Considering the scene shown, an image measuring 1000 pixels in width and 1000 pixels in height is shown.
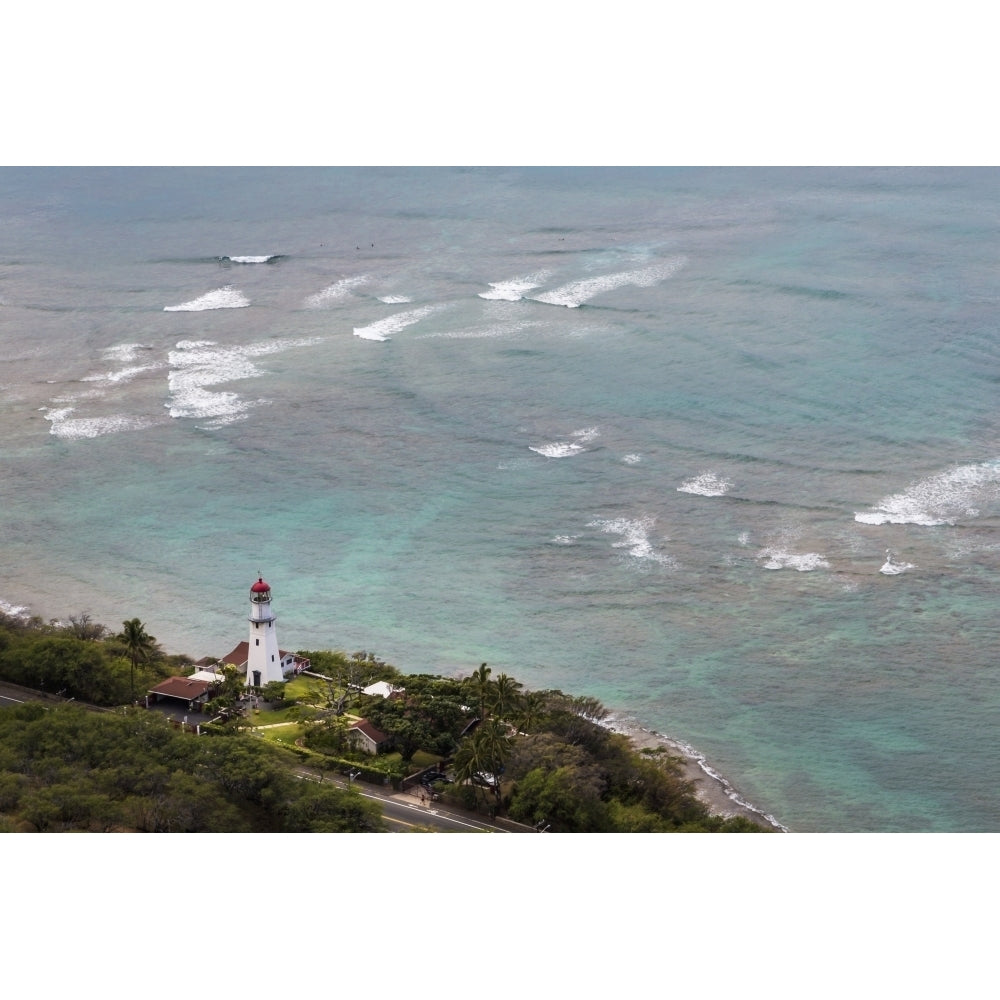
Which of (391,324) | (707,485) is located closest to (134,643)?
(707,485)

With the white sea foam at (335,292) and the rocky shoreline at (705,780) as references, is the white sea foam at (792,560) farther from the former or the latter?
the white sea foam at (335,292)

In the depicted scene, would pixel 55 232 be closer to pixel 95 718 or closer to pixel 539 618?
pixel 539 618

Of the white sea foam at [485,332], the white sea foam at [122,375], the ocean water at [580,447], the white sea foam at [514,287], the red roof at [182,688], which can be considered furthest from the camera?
the white sea foam at [514,287]

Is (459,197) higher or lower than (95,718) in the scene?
higher

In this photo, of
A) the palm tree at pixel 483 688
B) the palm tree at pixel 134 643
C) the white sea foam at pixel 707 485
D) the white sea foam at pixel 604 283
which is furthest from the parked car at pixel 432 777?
the white sea foam at pixel 604 283

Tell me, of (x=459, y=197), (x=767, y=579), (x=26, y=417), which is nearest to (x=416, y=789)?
(x=767, y=579)
